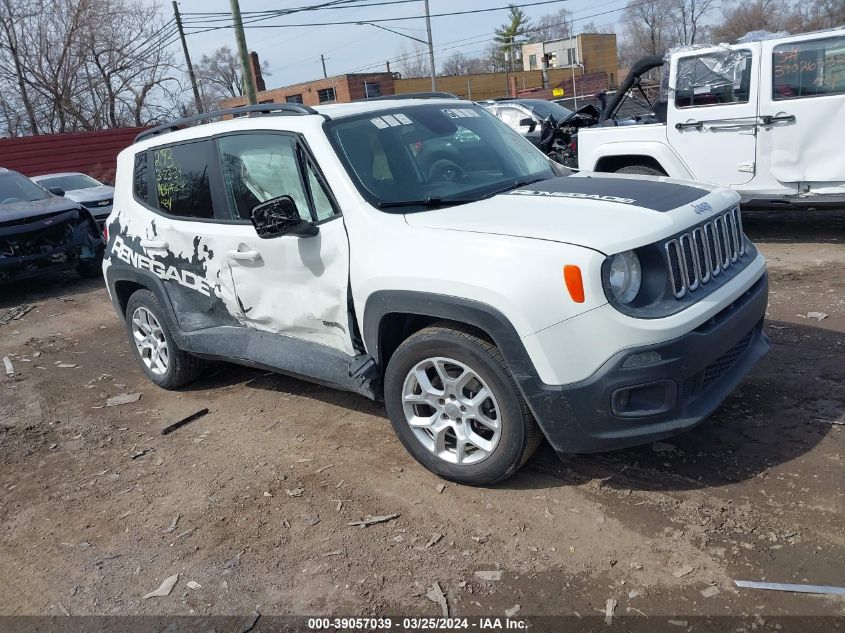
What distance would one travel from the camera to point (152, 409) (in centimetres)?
518

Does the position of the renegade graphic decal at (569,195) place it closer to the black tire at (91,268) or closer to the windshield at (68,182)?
the black tire at (91,268)

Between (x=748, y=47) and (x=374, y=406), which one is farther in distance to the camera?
(x=748, y=47)

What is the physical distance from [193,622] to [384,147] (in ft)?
8.35

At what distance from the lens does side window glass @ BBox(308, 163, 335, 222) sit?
3.83m

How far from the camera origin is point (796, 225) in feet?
29.0

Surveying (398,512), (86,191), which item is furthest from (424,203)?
(86,191)

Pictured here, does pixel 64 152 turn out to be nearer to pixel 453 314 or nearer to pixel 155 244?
pixel 155 244

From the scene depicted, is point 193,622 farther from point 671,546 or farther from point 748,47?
point 748,47

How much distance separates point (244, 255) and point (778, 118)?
586 centimetres

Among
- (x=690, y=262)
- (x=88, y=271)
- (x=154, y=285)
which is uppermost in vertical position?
(x=690, y=262)

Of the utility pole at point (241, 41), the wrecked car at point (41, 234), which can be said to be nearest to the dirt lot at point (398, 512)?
the wrecked car at point (41, 234)

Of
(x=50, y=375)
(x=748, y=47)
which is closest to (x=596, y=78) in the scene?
(x=748, y=47)

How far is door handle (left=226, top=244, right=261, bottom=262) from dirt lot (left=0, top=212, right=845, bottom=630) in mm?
1107

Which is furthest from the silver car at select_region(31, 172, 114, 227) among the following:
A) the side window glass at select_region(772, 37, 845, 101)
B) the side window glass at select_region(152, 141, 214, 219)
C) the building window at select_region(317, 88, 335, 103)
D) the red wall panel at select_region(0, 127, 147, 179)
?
the building window at select_region(317, 88, 335, 103)
